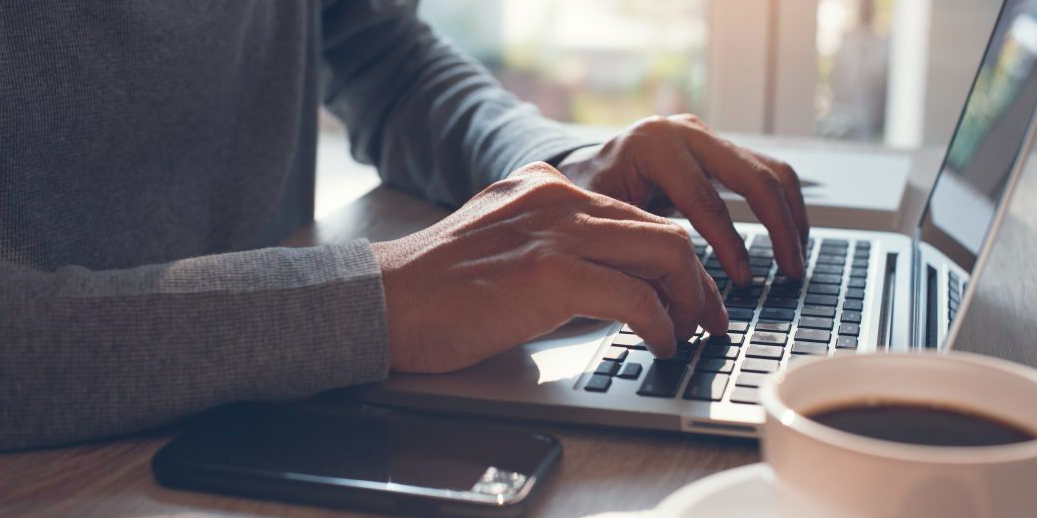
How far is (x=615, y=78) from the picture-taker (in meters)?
1.98

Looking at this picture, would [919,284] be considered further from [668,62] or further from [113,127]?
[668,62]

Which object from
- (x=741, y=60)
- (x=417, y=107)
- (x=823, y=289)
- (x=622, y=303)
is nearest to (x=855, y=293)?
(x=823, y=289)

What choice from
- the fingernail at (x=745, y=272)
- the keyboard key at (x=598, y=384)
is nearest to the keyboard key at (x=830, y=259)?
the fingernail at (x=745, y=272)

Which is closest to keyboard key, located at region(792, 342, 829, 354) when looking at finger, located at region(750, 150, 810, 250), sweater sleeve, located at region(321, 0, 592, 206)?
finger, located at region(750, 150, 810, 250)

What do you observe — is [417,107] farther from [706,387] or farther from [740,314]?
[706,387]

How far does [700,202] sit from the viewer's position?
30.5 inches

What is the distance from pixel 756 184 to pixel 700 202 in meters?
0.05

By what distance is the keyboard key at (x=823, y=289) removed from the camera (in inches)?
29.3

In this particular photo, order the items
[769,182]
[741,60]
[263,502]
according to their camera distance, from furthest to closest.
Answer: [741,60]
[769,182]
[263,502]

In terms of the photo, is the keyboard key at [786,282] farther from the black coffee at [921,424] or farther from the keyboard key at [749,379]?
the black coffee at [921,424]

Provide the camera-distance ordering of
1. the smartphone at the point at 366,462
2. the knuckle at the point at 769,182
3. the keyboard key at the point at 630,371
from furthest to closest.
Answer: the knuckle at the point at 769,182
the keyboard key at the point at 630,371
the smartphone at the point at 366,462

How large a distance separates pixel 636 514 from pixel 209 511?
0.19 metres

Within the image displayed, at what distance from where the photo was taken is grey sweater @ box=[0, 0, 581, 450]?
567 millimetres

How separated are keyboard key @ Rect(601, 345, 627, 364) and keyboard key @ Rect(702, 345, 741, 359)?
0.05m
